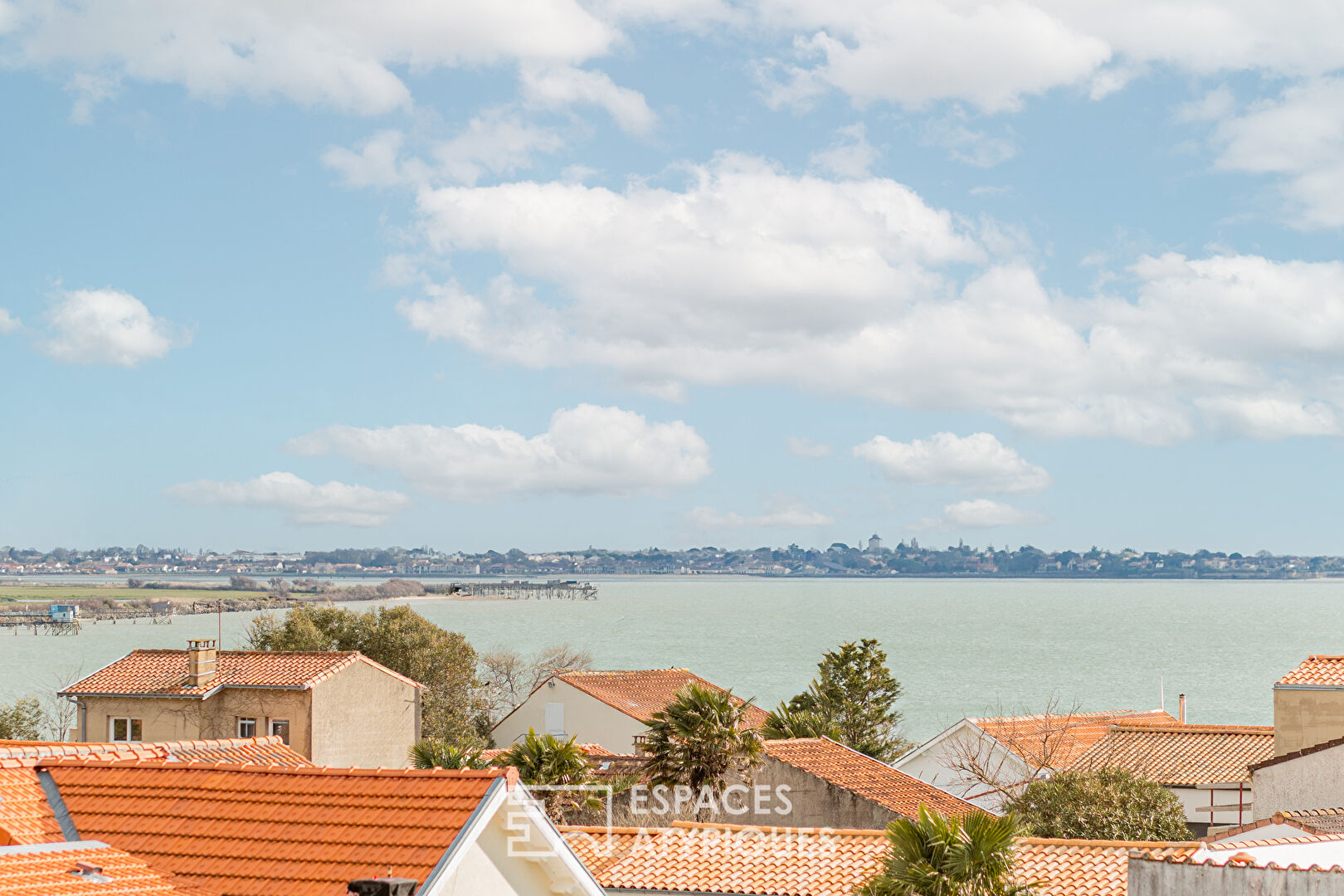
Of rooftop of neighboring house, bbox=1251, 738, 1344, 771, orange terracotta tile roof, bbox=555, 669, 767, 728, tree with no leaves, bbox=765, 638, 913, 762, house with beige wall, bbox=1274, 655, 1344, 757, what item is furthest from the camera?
tree with no leaves, bbox=765, 638, 913, 762

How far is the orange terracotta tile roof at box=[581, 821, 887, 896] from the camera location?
2377cm

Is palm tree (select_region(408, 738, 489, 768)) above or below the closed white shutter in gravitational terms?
above

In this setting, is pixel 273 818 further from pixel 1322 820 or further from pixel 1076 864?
pixel 1322 820

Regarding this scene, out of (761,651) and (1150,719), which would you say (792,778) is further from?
(761,651)

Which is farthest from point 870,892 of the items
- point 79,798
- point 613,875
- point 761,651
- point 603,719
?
point 761,651

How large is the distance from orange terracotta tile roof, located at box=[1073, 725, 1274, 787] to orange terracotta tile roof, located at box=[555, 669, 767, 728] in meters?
14.3

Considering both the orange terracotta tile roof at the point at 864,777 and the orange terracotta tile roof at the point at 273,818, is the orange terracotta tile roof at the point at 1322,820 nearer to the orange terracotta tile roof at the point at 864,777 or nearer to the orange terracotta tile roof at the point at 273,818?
the orange terracotta tile roof at the point at 864,777

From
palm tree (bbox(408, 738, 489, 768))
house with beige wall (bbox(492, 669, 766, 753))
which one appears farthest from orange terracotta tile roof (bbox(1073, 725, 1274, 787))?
palm tree (bbox(408, 738, 489, 768))

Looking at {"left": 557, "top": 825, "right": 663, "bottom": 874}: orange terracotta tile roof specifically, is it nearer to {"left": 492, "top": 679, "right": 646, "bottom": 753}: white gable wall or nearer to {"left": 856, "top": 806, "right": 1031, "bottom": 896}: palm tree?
{"left": 856, "top": 806, "right": 1031, "bottom": 896}: palm tree

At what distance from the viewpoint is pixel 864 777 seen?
36219 millimetres

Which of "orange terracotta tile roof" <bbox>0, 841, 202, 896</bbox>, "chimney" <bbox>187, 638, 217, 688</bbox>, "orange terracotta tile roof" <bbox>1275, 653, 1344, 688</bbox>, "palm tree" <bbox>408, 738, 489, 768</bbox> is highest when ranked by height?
"orange terracotta tile roof" <bbox>0, 841, 202, 896</bbox>

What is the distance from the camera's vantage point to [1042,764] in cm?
4284

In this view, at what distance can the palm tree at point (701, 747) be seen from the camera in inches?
1252

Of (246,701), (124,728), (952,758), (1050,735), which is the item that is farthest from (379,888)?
(1050,735)
